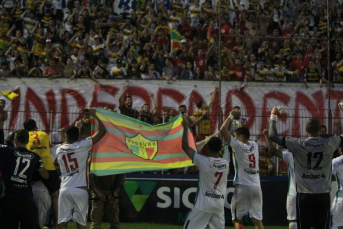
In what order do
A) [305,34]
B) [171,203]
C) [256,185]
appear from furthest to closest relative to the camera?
[305,34] < [171,203] < [256,185]

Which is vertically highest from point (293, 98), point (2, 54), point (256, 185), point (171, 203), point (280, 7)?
point (280, 7)

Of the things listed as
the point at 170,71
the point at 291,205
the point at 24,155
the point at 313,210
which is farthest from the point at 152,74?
the point at 313,210

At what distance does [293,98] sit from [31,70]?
725 cm

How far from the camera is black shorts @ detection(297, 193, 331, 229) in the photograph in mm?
9172

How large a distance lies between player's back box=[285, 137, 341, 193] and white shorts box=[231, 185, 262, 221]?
2306mm

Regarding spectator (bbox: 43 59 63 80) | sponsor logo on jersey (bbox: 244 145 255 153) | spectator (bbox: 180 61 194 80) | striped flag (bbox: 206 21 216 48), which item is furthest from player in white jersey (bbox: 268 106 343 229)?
striped flag (bbox: 206 21 216 48)

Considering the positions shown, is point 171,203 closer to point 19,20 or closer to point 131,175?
point 131,175

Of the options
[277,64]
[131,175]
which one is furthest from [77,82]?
[277,64]

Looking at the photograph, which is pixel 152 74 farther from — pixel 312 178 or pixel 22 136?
pixel 312 178

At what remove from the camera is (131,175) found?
47.6ft

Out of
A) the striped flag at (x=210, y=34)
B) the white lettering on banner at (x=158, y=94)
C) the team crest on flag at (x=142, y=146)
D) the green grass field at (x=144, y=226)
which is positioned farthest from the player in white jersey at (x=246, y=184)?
the striped flag at (x=210, y=34)

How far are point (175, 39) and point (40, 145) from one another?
967 centimetres

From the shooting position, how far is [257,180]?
11617 mm

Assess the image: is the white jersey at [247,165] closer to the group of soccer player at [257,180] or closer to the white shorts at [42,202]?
the group of soccer player at [257,180]
